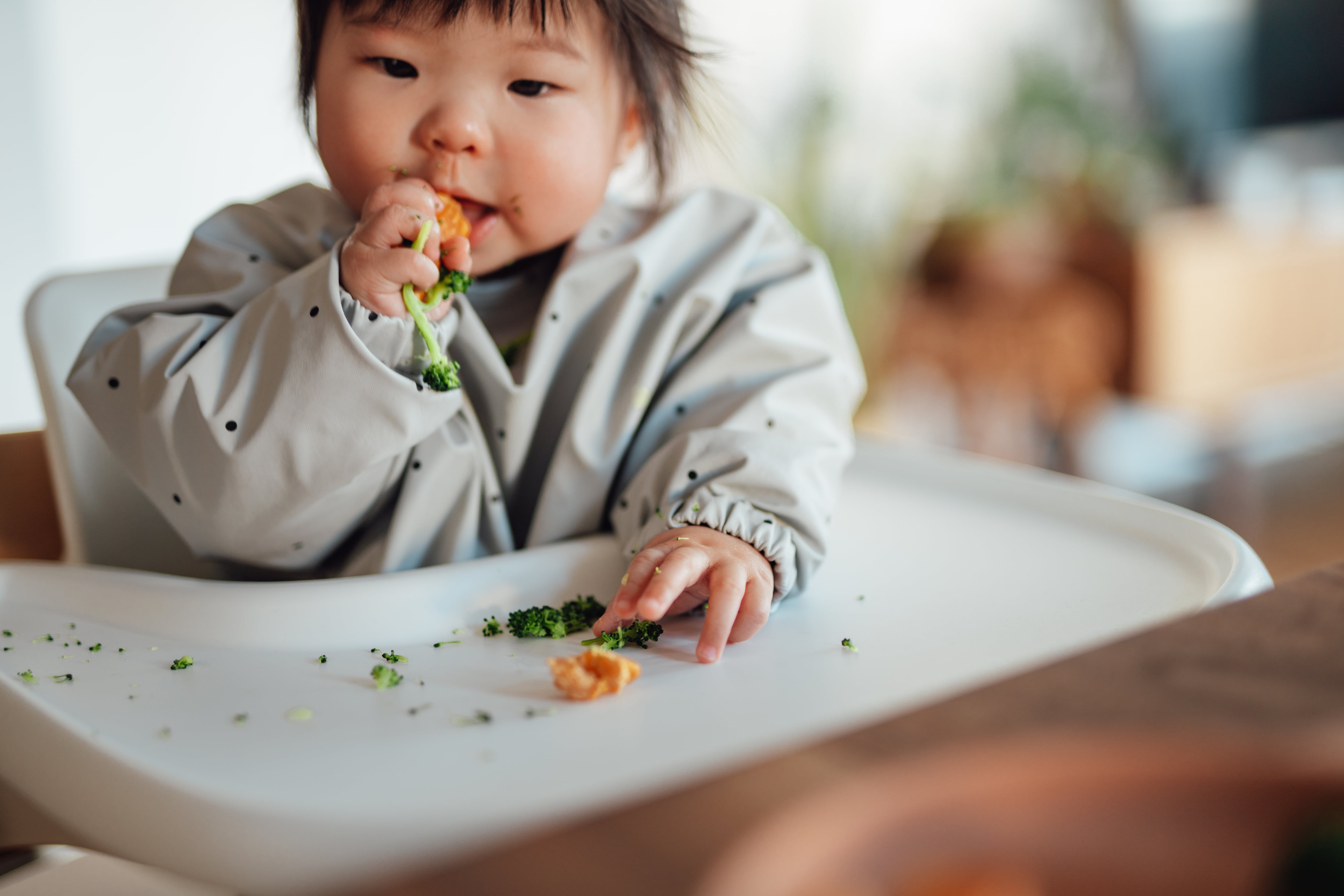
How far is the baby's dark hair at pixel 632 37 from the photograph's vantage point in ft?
2.18

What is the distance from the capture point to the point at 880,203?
8.82ft

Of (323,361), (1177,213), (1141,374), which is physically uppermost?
(323,361)

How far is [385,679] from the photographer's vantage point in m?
0.51

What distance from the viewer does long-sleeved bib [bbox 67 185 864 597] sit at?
613 mm

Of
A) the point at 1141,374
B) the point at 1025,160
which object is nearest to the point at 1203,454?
the point at 1141,374

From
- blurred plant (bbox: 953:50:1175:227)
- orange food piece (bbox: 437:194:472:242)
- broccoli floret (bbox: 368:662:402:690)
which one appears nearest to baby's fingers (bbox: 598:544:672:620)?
broccoli floret (bbox: 368:662:402:690)

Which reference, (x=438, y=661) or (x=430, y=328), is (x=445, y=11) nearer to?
(x=430, y=328)

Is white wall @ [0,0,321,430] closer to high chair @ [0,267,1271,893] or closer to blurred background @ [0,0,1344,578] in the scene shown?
blurred background @ [0,0,1344,578]

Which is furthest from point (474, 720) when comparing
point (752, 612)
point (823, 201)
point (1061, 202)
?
point (1061, 202)

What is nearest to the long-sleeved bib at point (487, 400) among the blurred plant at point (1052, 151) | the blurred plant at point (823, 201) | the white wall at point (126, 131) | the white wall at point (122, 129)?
the white wall at point (126, 131)

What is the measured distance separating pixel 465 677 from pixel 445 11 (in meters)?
0.39

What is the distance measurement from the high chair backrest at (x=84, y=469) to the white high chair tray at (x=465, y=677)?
0.37 ft

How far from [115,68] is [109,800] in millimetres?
1585

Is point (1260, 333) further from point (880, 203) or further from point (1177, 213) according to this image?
point (880, 203)
